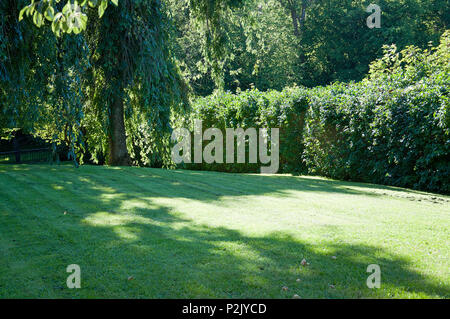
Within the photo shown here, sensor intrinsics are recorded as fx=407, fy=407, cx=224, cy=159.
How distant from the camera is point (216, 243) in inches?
199

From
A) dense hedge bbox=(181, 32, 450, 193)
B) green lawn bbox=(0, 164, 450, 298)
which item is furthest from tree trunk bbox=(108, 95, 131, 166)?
dense hedge bbox=(181, 32, 450, 193)

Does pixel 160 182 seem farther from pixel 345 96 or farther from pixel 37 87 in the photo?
pixel 345 96

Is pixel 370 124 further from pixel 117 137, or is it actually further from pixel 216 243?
pixel 216 243

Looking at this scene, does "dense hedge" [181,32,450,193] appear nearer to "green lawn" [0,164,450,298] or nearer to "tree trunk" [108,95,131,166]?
"green lawn" [0,164,450,298]

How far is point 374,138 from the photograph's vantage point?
11555 mm

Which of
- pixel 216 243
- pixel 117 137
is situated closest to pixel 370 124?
pixel 117 137

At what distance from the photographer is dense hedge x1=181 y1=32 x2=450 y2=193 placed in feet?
33.3

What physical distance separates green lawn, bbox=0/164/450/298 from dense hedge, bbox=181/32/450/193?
6.52 ft

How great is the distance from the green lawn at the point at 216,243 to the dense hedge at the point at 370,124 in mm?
1987

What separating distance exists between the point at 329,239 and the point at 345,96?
8.29m

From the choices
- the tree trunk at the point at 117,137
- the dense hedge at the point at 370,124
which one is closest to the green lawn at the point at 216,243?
the dense hedge at the point at 370,124

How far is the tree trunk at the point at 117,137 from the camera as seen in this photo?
1230 cm

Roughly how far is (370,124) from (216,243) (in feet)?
26.1

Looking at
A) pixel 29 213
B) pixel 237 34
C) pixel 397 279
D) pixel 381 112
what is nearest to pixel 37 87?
pixel 29 213
